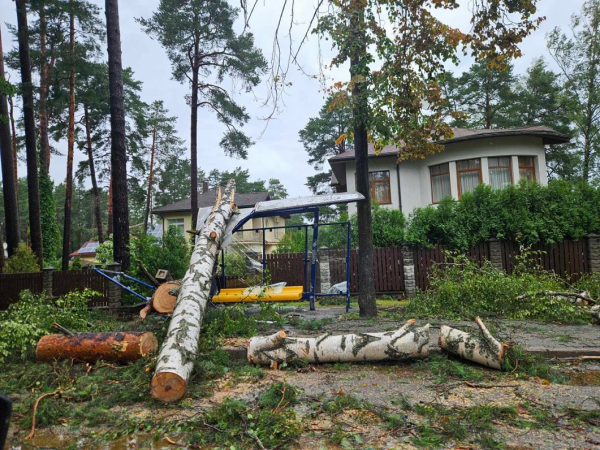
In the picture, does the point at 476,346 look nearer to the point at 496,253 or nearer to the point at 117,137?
the point at 496,253

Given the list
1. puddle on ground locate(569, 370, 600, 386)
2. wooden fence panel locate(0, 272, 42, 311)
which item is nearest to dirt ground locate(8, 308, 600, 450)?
puddle on ground locate(569, 370, 600, 386)

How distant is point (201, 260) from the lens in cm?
592

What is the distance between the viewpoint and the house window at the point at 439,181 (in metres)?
18.4

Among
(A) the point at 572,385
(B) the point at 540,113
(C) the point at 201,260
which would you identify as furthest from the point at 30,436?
(B) the point at 540,113

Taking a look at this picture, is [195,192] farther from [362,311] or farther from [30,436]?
[30,436]

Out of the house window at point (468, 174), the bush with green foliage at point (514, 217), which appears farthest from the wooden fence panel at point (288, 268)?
the house window at point (468, 174)

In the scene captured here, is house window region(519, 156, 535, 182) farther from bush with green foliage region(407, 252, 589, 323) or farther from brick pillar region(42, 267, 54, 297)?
brick pillar region(42, 267, 54, 297)

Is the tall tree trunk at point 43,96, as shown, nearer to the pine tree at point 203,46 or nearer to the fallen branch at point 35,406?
the pine tree at point 203,46

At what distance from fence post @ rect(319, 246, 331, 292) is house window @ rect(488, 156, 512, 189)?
895 cm

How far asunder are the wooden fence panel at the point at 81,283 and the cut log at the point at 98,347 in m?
5.69

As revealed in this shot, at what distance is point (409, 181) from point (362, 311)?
500 inches

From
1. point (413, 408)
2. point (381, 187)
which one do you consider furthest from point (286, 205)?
point (381, 187)

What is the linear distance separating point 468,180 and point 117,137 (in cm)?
1448

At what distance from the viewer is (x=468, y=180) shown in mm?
18016
